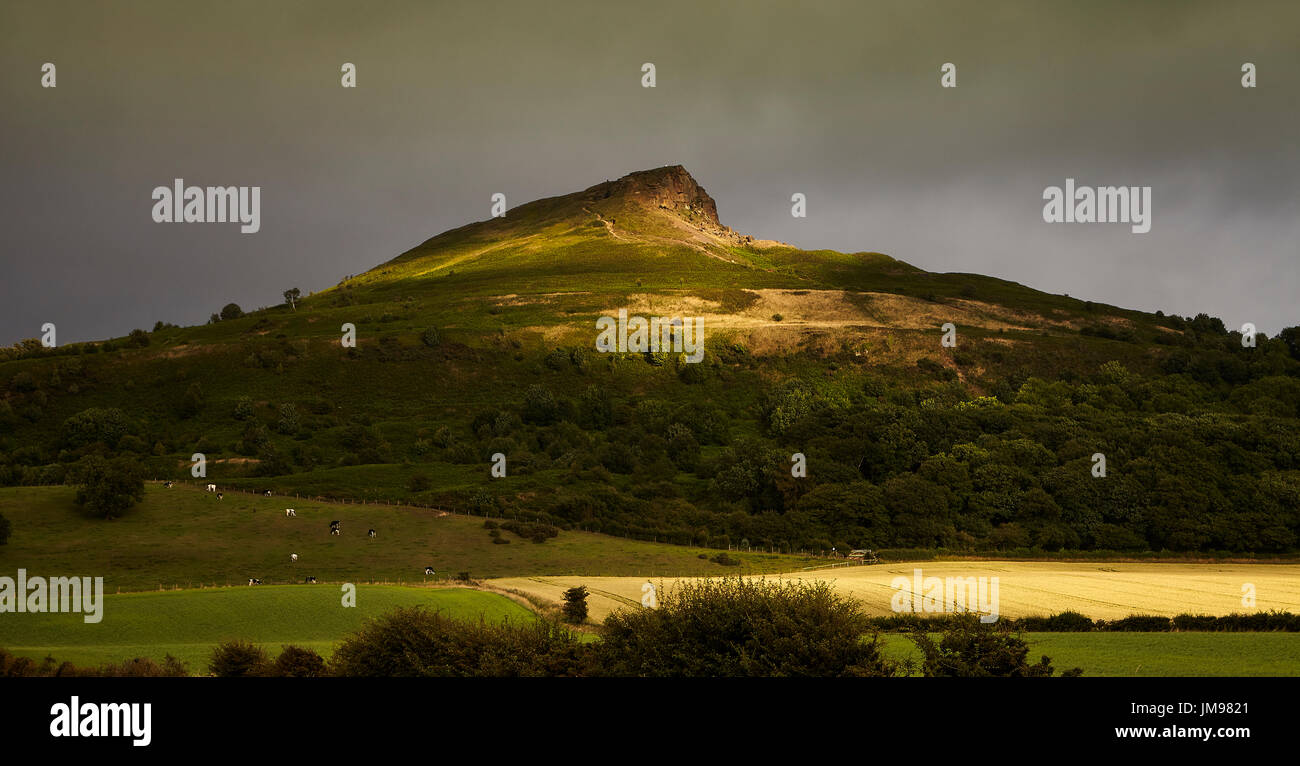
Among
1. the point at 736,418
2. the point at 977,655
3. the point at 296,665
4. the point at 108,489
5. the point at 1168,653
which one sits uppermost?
the point at 736,418

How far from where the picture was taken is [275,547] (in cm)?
7644

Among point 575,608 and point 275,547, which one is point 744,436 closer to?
point 275,547

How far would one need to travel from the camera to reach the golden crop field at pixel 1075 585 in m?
52.4

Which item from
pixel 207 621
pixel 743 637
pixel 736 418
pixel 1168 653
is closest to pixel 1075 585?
pixel 1168 653

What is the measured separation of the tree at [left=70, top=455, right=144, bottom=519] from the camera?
7769cm

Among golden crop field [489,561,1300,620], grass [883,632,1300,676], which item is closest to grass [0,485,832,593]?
golden crop field [489,561,1300,620]

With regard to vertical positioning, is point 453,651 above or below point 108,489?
above

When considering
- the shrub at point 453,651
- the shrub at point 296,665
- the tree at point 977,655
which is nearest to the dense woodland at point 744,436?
the shrub at point 296,665

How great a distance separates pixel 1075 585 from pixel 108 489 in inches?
3352
